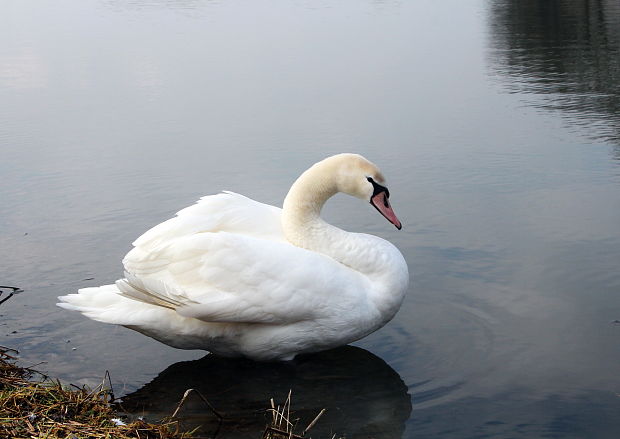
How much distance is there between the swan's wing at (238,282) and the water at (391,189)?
0.39m

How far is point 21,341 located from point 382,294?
2.00 metres

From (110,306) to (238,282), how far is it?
2.42 feet

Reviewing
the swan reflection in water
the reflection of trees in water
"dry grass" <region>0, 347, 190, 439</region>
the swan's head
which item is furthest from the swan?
the reflection of trees in water

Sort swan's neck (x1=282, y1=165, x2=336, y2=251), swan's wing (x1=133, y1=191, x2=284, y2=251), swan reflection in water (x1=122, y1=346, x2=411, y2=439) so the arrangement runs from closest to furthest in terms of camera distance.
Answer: swan reflection in water (x1=122, y1=346, x2=411, y2=439) → swan's wing (x1=133, y1=191, x2=284, y2=251) → swan's neck (x1=282, y1=165, x2=336, y2=251)

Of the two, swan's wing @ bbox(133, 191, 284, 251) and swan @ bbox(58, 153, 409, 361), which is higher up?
swan's wing @ bbox(133, 191, 284, 251)

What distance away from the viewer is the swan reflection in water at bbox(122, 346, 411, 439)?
13.9 feet

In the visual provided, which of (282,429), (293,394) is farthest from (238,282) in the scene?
(282,429)

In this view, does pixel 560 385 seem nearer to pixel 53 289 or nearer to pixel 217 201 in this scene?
pixel 217 201

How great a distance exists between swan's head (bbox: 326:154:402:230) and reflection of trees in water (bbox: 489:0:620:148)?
164 inches

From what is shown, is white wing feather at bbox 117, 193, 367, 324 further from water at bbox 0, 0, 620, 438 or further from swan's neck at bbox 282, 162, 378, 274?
water at bbox 0, 0, 620, 438

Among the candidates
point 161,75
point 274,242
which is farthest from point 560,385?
point 161,75

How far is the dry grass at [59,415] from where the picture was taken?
360 centimetres

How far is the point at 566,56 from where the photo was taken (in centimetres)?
1302

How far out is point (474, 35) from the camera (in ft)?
52.5
